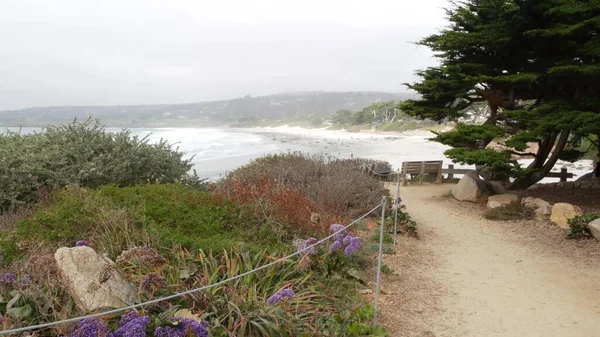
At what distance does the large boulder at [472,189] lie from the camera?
1096 cm

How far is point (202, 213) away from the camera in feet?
18.1

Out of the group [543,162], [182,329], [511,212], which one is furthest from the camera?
[543,162]

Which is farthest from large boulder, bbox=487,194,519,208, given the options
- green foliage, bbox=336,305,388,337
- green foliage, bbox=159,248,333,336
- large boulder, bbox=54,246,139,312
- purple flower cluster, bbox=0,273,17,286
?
purple flower cluster, bbox=0,273,17,286

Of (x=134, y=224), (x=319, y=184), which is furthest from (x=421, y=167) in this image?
(x=134, y=224)

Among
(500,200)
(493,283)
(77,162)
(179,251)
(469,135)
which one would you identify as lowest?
(493,283)

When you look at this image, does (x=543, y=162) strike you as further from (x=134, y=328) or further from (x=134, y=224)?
(x=134, y=328)

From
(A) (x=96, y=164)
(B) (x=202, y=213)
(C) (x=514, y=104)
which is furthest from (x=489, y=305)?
(C) (x=514, y=104)

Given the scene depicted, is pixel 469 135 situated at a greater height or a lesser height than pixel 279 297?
greater

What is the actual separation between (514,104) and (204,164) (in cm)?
1911

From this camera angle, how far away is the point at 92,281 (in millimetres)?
2959

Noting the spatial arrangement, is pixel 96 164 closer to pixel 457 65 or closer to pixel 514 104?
pixel 457 65

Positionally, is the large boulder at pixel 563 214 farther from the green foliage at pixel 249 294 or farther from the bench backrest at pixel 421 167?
the bench backrest at pixel 421 167

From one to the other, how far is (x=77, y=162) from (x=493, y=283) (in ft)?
23.2

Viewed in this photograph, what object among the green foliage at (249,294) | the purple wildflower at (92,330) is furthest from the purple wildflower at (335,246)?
the purple wildflower at (92,330)
